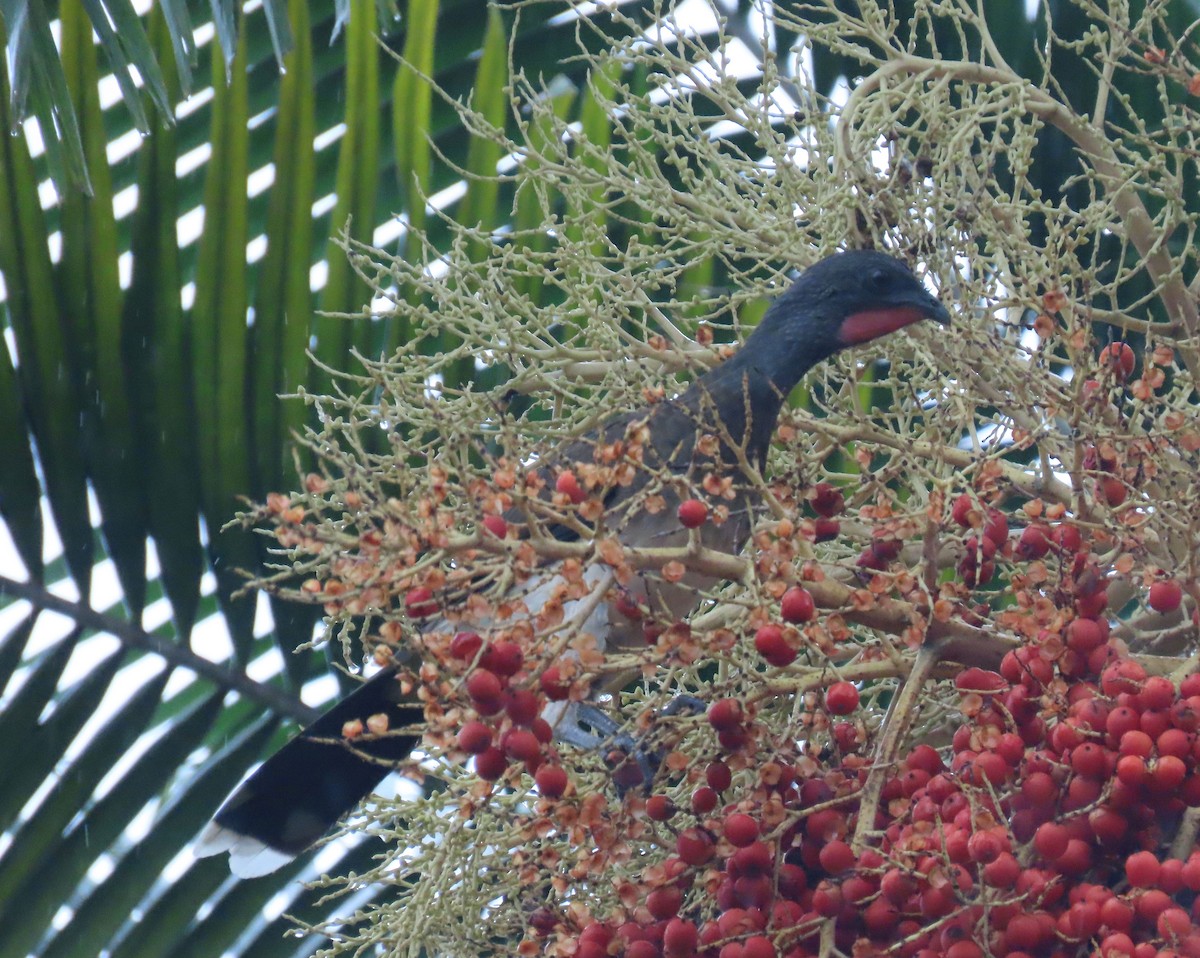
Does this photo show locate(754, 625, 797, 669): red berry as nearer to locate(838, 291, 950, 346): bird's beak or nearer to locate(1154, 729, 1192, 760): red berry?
locate(1154, 729, 1192, 760): red berry

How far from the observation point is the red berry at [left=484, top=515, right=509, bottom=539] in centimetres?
107

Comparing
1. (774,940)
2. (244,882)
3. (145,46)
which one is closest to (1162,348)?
(774,940)

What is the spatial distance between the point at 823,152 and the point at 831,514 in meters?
0.43

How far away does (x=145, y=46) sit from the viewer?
1778 millimetres

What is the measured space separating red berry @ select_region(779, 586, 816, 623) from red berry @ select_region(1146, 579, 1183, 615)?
0.89ft

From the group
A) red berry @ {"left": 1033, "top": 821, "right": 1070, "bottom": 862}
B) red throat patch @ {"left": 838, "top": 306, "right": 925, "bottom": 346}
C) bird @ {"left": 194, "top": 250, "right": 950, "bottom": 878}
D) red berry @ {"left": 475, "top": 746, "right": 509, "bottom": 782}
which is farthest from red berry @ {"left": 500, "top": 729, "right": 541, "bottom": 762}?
red throat patch @ {"left": 838, "top": 306, "right": 925, "bottom": 346}

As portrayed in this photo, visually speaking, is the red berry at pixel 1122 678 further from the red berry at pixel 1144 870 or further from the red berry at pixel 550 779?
the red berry at pixel 550 779

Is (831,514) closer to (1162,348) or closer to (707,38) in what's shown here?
(1162,348)

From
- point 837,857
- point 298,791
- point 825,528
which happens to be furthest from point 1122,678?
point 298,791

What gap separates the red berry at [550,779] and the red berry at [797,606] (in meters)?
0.19

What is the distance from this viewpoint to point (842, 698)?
113cm

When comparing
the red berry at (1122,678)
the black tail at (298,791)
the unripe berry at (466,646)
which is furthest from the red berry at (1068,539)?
the black tail at (298,791)

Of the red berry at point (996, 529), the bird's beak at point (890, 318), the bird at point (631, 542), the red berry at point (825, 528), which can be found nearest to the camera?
the red berry at point (996, 529)

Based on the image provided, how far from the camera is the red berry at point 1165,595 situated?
A: 112cm
